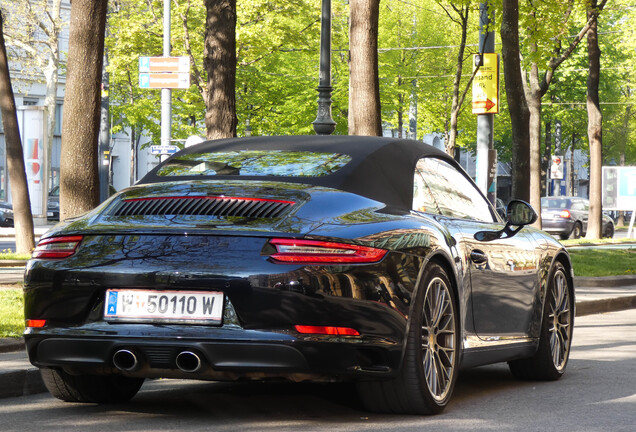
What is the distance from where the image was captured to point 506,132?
62.9 m

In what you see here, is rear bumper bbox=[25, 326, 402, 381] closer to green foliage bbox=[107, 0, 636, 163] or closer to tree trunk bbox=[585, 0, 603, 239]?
green foliage bbox=[107, 0, 636, 163]

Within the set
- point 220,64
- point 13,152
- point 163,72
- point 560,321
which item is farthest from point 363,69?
point 163,72

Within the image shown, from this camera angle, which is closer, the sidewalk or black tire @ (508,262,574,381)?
the sidewalk

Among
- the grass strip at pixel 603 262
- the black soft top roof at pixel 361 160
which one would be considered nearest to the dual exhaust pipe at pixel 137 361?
the black soft top roof at pixel 361 160

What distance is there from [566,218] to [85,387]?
3356 centimetres

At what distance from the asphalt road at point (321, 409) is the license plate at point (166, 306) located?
582 mm

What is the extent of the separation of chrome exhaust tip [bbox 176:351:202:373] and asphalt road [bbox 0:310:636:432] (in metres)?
0.38

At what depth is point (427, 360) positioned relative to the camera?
5.81 metres

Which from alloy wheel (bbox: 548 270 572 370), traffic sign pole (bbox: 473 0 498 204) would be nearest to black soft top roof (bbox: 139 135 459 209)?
alloy wheel (bbox: 548 270 572 370)

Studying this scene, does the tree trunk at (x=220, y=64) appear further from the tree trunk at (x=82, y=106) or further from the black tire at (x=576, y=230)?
the black tire at (x=576, y=230)

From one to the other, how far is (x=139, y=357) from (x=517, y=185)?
535 inches

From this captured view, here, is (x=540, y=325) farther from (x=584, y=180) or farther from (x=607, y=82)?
(x=584, y=180)

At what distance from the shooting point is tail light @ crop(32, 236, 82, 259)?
18.0 ft

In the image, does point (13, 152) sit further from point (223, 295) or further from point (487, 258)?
point (223, 295)
